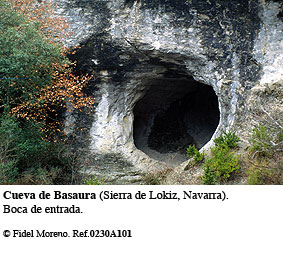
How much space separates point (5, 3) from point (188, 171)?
4921mm

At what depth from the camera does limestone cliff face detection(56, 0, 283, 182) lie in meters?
7.10

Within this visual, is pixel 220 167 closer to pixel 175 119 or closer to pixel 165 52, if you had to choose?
pixel 165 52

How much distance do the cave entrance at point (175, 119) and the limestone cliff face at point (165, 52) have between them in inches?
78.1

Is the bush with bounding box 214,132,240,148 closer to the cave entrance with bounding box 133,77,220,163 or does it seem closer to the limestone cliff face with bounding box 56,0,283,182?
the limestone cliff face with bounding box 56,0,283,182

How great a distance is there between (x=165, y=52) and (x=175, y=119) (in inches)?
182

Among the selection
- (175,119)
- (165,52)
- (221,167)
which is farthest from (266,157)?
(175,119)

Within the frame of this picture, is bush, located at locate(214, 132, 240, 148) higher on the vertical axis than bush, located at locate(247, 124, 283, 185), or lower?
lower

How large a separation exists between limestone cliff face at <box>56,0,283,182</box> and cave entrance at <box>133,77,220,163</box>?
198 cm

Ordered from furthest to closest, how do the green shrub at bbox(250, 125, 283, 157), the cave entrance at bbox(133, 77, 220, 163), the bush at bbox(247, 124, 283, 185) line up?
the cave entrance at bbox(133, 77, 220, 163) < the green shrub at bbox(250, 125, 283, 157) < the bush at bbox(247, 124, 283, 185)

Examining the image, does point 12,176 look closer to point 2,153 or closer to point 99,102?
point 2,153

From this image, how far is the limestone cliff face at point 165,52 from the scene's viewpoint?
23.3 feet

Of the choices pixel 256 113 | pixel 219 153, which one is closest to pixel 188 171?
pixel 219 153

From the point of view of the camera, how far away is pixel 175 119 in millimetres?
12180

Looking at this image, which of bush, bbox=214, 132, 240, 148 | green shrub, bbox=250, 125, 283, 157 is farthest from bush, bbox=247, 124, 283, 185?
bush, bbox=214, 132, 240, 148
